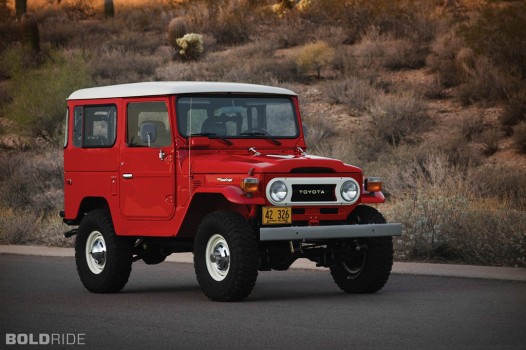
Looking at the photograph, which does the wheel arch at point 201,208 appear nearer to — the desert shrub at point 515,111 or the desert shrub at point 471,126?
the desert shrub at point 471,126

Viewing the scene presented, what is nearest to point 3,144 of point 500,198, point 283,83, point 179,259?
point 283,83

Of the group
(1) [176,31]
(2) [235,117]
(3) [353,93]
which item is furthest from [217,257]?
(1) [176,31]

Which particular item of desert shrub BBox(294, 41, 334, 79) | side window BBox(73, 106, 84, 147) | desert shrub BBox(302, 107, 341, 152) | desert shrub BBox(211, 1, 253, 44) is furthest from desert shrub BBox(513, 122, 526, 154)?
side window BBox(73, 106, 84, 147)

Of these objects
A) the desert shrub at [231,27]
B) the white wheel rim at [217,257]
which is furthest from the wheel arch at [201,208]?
the desert shrub at [231,27]

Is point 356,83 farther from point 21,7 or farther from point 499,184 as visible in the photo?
point 21,7

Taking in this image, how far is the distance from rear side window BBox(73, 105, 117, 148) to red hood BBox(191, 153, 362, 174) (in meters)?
1.63

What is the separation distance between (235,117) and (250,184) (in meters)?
1.89

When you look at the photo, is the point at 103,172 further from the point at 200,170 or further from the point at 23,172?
the point at 23,172

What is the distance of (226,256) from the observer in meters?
13.2

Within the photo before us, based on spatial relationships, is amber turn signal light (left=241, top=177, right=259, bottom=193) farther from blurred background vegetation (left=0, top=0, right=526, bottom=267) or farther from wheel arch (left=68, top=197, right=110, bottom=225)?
blurred background vegetation (left=0, top=0, right=526, bottom=267)

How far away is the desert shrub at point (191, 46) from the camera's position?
45.3 meters

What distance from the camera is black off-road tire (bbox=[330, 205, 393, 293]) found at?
14.1m

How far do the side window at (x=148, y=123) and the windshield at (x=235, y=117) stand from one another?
249mm

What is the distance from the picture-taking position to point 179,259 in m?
A: 19.5
